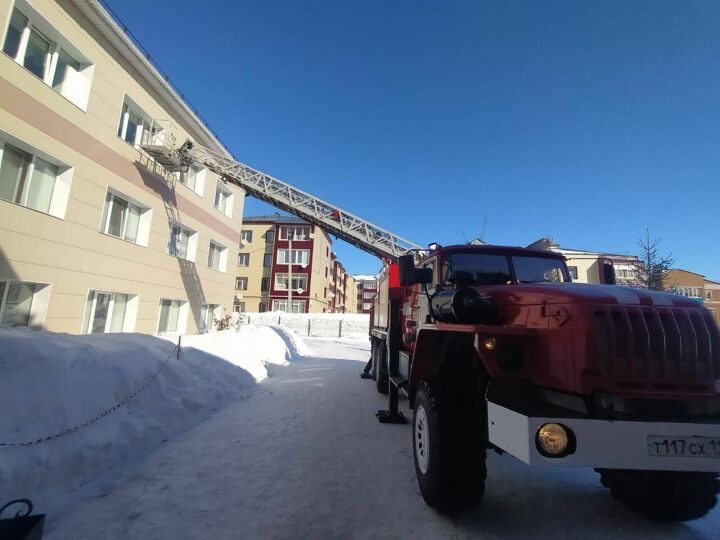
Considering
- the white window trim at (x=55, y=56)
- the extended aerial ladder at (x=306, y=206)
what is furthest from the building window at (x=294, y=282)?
the white window trim at (x=55, y=56)

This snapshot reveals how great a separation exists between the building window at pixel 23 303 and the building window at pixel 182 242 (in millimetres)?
5424

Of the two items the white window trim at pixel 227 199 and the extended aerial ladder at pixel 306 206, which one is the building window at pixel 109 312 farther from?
the white window trim at pixel 227 199

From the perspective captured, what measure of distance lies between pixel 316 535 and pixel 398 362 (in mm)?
3542

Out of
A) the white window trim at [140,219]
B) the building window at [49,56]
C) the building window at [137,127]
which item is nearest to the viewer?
the building window at [49,56]

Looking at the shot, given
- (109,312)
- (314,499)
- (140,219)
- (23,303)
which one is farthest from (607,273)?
(140,219)

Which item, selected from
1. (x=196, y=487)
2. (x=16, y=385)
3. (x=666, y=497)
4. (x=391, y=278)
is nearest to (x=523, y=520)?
(x=666, y=497)

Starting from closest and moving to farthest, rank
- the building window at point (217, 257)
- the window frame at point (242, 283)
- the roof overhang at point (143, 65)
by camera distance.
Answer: the roof overhang at point (143, 65) → the building window at point (217, 257) → the window frame at point (242, 283)

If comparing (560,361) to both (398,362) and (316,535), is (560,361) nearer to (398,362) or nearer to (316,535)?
(316,535)

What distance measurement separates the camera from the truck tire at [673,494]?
300 cm

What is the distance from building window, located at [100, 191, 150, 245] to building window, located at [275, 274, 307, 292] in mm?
28831

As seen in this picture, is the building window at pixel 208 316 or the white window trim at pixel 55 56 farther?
the building window at pixel 208 316

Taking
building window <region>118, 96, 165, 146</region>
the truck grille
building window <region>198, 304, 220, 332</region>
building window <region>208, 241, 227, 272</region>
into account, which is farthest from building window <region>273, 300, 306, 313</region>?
the truck grille

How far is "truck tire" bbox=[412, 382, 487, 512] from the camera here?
308 cm

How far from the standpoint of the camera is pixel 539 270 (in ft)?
15.6
